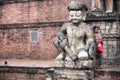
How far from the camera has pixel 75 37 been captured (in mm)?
10578

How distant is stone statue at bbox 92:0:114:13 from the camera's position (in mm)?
13291

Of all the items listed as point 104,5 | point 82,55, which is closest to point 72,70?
point 82,55

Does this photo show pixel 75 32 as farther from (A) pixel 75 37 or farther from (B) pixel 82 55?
(B) pixel 82 55

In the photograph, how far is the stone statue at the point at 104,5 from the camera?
13.3m

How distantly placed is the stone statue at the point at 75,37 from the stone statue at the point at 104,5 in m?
2.87

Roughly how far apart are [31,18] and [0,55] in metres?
2.44

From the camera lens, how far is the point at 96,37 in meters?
11.0

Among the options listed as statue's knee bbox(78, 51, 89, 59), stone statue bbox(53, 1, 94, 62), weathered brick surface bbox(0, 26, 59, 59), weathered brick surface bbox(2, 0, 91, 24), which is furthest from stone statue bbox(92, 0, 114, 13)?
weathered brick surface bbox(0, 26, 59, 59)

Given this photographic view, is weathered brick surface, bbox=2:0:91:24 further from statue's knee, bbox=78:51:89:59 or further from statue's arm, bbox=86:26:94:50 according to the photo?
statue's knee, bbox=78:51:89:59

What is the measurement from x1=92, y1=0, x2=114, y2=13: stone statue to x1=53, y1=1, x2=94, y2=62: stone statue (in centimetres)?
287

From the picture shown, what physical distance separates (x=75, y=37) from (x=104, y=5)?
3681 mm

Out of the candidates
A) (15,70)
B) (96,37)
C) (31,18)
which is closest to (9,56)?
(31,18)

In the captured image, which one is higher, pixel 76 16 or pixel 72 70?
pixel 76 16

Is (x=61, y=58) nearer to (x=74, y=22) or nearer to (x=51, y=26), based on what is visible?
(x=74, y=22)
